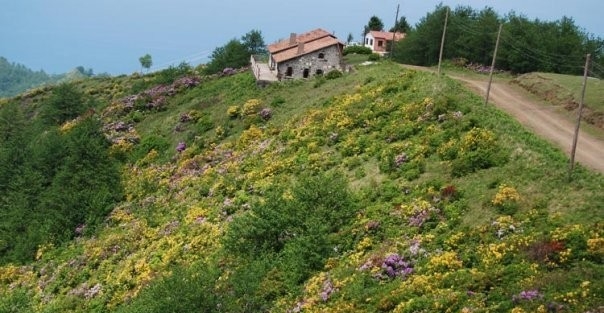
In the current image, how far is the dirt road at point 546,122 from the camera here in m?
31.1

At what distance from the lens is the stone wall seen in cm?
6625

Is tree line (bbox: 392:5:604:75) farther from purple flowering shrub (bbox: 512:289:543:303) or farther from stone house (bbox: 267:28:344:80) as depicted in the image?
purple flowering shrub (bbox: 512:289:543:303)

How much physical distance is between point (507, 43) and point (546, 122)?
94.8 feet

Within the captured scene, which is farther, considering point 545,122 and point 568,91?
point 568,91

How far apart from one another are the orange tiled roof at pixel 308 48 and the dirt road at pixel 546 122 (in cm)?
2000

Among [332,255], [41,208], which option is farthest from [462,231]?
[41,208]

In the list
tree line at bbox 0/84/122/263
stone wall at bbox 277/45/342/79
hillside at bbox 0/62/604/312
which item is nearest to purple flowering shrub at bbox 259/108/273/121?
hillside at bbox 0/62/604/312

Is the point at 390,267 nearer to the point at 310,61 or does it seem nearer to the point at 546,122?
the point at 546,122

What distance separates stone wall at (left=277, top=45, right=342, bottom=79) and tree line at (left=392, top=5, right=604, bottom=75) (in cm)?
1372

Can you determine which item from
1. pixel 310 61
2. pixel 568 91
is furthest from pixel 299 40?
pixel 568 91

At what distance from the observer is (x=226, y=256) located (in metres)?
31.4

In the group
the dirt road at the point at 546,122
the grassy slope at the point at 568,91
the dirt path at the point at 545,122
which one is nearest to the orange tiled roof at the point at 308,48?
the dirt path at the point at 545,122

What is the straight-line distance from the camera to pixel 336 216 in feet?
99.3

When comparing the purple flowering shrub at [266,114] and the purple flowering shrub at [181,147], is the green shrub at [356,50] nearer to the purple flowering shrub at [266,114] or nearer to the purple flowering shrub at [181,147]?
the purple flowering shrub at [266,114]
